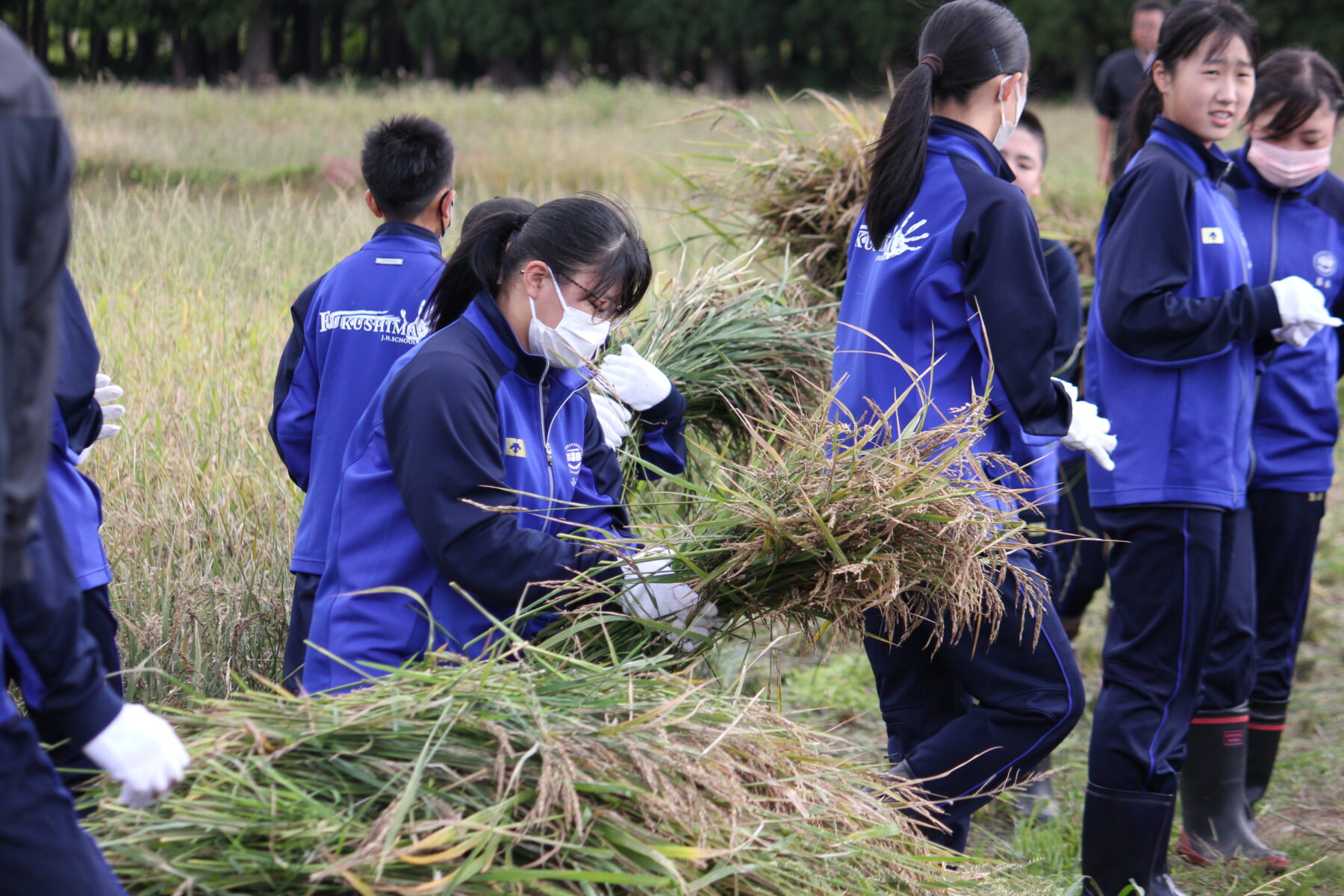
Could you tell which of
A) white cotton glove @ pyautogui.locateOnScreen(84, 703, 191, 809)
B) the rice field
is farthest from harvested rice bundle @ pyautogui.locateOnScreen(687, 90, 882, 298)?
white cotton glove @ pyautogui.locateOnScreen(84, 703, 191, 809)

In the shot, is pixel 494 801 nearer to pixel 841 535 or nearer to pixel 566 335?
pixel 841 535

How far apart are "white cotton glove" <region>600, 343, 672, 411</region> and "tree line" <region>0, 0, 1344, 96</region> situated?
28197 millimetres

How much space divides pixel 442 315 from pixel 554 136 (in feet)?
31.2

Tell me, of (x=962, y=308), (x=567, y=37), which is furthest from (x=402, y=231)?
(x=567, y=37)

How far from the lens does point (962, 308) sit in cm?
235

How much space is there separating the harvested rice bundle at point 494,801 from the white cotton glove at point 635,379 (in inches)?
35.3

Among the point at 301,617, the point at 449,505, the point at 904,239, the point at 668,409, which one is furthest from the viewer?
the point at 668,409

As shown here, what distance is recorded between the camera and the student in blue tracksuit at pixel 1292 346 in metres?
3.16

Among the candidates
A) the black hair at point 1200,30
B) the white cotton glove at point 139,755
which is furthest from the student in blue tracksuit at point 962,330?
the white cotton glove at point 139,755

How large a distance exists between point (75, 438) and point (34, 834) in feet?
3.70

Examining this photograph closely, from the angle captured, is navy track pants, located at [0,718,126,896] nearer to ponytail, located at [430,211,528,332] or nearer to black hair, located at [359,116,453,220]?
ponytail, located at [430,211,528,332]

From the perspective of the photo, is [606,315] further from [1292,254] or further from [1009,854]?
[1292,254]

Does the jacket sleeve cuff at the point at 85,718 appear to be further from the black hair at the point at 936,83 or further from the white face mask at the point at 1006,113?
the white face mask at the point at 1006,113

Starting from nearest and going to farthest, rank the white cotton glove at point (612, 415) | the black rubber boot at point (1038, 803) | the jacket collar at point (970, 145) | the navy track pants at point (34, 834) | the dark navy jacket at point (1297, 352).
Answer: the navy track pants at point (34, 834) < the jacket collar at point (970, 145) < the white cotton glove at point (612, 415) < the dark navy jacket at point (1297, 352) < the black rubber boot at point (1038, 803)
